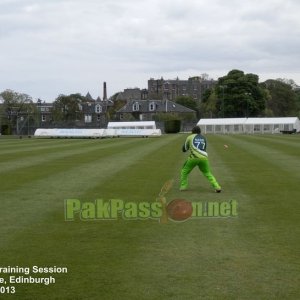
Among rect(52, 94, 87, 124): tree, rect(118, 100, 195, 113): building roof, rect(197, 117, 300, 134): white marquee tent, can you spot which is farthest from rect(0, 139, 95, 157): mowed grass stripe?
rect(118, 100, 195, 113): building roof

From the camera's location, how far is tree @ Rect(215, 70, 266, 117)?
121 metres

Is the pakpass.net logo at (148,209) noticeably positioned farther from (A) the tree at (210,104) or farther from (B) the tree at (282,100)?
(B) the tree at (282,100)

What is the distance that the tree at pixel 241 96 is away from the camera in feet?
397

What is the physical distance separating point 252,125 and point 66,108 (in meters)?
52.6

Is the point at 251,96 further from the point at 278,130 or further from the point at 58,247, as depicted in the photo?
the point at 58,247

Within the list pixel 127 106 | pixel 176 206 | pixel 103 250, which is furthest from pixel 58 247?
pixel 127 106

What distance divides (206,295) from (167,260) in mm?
1435

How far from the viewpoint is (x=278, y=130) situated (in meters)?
96.3

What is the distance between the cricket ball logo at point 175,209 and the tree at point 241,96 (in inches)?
4259

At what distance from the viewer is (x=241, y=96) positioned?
120438 millimetres

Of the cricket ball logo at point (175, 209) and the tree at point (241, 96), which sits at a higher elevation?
the tree at point (241, 96)

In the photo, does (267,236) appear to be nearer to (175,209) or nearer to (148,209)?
(175,209)

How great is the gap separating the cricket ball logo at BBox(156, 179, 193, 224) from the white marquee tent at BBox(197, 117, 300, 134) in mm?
84769

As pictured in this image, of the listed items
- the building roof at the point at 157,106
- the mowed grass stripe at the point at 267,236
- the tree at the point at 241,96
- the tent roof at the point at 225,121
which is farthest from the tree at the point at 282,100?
the mowed grass stripe at the point at 267,236
